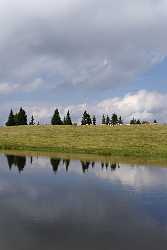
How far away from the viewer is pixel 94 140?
104438 mm

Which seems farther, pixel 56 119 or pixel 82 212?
pixel 56 119

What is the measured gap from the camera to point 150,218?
83.8 feet

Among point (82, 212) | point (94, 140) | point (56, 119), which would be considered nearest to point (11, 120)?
point (56, 119)

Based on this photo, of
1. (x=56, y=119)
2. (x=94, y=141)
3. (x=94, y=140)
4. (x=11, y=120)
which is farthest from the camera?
(x=56, y=119)

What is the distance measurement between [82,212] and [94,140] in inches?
3067

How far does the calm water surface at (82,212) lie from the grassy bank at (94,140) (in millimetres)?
37227

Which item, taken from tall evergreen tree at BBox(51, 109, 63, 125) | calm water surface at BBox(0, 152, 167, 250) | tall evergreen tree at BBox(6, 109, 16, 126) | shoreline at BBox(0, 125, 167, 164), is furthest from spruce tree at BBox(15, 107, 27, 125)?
calm water surface at BBox(0, 152, 167, 250)

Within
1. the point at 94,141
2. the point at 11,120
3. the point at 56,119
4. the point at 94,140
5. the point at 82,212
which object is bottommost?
the point at 82,212

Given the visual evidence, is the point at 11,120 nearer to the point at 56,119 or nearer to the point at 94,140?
the point at 56,119

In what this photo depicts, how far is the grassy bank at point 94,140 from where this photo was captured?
86.4 m

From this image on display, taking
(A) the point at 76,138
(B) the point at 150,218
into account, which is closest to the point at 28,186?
(B) the point at 150,218

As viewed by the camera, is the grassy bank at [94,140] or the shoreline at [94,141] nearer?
the shoreline at [94,141]

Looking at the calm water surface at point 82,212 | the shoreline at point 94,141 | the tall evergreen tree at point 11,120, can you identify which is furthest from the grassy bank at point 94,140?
the tall evergreen tree at point 11,120

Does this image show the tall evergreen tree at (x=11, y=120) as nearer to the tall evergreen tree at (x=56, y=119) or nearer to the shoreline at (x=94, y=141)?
the tall evergreen tree at (x=56, y=119)
